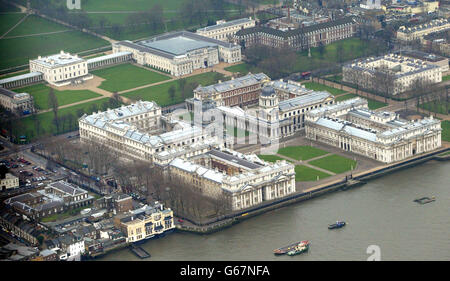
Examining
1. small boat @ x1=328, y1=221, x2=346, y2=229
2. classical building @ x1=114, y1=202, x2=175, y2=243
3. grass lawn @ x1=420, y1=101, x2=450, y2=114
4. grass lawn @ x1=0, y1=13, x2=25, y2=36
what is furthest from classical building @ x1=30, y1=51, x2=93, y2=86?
small boat @ x1=328, y1=221, x2=346, y2=229

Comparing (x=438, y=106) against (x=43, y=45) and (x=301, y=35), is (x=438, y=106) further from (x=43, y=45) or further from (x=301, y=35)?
(x=43, y=45)

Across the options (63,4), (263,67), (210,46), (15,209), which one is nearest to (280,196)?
(15,209)

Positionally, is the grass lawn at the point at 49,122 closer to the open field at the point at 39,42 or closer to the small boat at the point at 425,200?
the open field at the point at 39,42

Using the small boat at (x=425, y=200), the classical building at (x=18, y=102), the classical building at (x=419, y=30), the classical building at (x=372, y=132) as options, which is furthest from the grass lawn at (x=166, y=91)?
the small boat at (x=425, y=200)

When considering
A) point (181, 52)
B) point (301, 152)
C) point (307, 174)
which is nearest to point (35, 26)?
point (181, 52)

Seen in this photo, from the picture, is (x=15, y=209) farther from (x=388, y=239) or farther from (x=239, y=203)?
(x=388, y=239)

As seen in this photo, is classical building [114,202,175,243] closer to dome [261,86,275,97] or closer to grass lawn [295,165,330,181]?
grass lawn [295,165,330,181]
